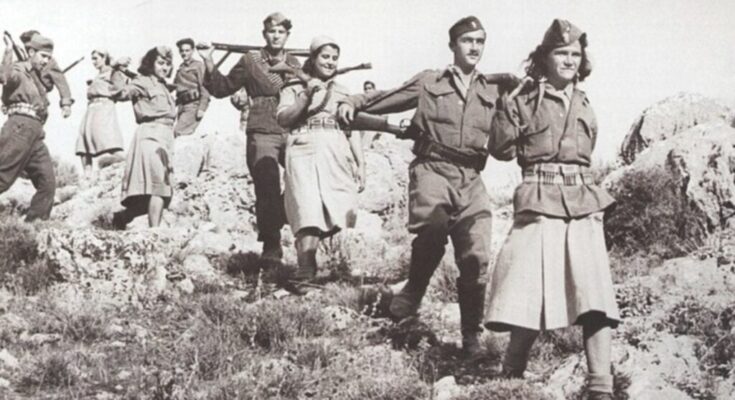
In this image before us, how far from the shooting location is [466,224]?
6.35 metres

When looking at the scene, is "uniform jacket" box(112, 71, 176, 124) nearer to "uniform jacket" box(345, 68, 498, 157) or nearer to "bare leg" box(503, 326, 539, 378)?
"uniform jacket" box(345, 68, 498, 157)

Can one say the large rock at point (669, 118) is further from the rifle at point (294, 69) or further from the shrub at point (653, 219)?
the rifle at point (294, 69)

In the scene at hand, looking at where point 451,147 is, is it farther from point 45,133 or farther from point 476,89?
point 45,133

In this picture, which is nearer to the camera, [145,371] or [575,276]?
[575,276]

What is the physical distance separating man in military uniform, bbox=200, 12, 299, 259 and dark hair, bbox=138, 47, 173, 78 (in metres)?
1.16

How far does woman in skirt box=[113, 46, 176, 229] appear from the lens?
9.58 meters

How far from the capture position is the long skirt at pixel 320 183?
7.49m

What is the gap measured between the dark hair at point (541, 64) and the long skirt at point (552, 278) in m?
0.86

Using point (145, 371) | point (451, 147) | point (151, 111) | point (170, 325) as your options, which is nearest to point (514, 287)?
point (451, 147)

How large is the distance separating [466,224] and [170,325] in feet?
7.52

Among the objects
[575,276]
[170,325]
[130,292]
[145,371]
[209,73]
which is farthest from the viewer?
[209,73]

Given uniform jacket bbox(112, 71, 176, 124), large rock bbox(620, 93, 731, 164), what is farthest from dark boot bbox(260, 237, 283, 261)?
large rock bbox(620, 93, 731, 164)

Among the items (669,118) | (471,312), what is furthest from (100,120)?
(471,312)

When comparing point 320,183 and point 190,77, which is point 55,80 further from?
point 320,183
